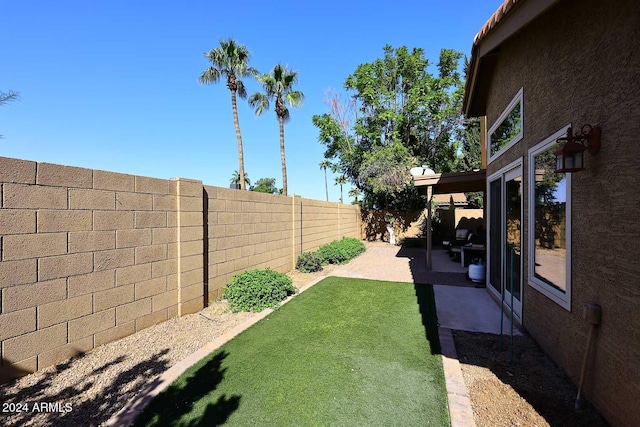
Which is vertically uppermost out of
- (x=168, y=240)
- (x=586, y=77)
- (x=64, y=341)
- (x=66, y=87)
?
(x=66, y=87)

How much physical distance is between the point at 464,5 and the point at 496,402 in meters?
10.4

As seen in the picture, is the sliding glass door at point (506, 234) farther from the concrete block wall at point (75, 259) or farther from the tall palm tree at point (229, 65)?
the tall palm tree at point (229, 65)

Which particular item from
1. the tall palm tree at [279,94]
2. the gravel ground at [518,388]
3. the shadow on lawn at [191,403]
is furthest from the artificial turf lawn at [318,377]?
the tall palm tree at [279,94]

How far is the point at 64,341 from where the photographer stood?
3133 millimetres

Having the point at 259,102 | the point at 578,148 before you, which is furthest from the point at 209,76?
the point at 578,148

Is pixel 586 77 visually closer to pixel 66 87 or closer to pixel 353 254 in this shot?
pixel 353 254

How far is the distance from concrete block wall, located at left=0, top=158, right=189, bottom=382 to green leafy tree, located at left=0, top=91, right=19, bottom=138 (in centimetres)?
654

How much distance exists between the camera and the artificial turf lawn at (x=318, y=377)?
2.44 m

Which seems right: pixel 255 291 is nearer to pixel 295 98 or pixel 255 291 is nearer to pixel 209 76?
pixel 209 76

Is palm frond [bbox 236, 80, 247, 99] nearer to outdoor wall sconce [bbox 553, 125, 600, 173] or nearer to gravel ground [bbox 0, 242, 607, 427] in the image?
gravel ground [bbox 0, 242, 607, 427]

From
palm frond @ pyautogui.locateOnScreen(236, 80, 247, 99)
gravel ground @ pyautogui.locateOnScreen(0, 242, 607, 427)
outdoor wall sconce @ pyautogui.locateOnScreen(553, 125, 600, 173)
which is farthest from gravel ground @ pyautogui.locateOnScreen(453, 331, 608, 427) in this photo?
palm frond @ pyautogui.locateOnScreen(236, 80, 247, 99)

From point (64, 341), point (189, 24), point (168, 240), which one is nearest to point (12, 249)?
point (64, 341)

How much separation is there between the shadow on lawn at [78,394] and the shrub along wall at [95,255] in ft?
0.80

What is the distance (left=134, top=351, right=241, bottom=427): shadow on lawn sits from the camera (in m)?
2.36
